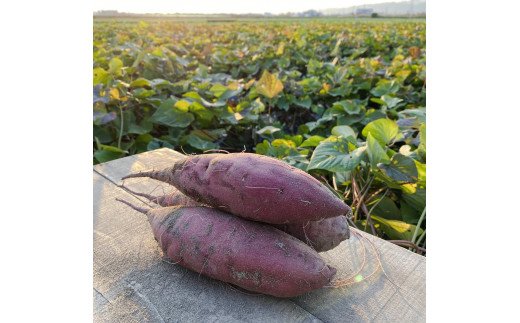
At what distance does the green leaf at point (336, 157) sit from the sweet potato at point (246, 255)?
0.55 metres

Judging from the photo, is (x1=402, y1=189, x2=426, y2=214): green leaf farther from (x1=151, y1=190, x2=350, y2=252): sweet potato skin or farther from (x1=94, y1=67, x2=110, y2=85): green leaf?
(x1=94, y1=67, x2=110, y2=85): green leaf

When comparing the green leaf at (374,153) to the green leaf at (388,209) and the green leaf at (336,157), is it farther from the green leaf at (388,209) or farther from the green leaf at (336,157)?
the green leaf at (388,209)

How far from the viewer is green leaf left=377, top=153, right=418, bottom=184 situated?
4.46ft

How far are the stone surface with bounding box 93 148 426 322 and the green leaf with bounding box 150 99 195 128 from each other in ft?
3.67

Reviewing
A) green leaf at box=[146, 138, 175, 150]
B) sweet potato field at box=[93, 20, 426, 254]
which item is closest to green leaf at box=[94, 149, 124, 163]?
sweet potato field at box=[93, 20, 426, 254]

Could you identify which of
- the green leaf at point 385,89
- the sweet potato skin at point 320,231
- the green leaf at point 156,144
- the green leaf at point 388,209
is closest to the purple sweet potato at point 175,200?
the sweet potato skin at point 320,231

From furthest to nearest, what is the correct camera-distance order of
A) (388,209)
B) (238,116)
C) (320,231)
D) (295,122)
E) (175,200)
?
(295,122), (238,116), (388,209), (175,200), (320,231)

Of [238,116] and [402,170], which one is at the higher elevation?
[238,116]

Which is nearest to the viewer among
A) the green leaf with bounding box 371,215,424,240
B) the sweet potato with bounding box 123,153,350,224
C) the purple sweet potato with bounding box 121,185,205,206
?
the sweet potato with bounding box 123,153,350,224

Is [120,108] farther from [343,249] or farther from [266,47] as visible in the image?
[266,47]

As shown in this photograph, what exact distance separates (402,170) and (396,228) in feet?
0.69

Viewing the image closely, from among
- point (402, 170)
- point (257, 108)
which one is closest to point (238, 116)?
point (257, 108)

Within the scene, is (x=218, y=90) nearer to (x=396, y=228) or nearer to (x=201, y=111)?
(x=201, y=111)

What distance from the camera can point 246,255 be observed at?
0.82 metres
